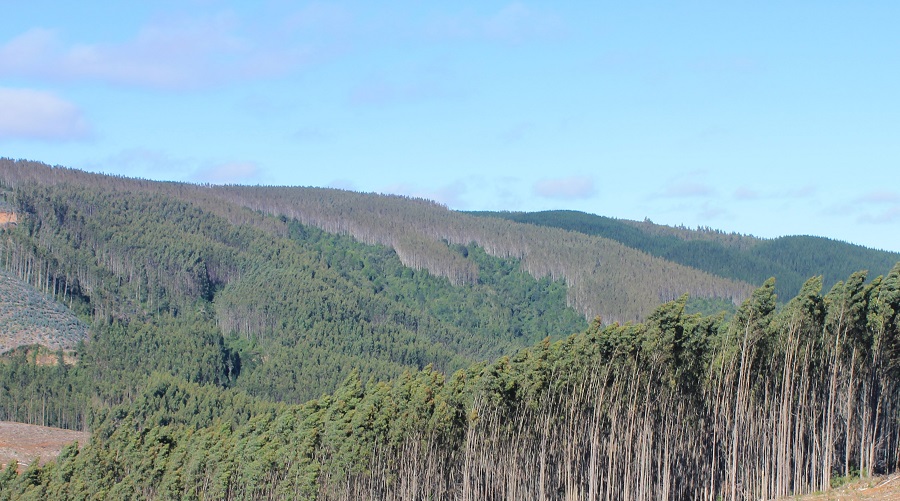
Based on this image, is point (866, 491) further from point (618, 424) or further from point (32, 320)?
point (32, 320)

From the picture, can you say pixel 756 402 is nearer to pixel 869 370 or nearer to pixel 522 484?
pixel 869 370

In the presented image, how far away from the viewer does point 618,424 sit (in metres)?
63.4

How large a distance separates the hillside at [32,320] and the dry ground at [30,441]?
109 ft

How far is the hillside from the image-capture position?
160750 millimetres

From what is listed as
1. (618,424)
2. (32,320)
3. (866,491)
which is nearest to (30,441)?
(32,320)

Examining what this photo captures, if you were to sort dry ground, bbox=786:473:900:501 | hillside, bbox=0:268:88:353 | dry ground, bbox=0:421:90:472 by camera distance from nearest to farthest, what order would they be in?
dry ground, bbox=786:473:900:501, dry ground, bbox=0:421:90:472, hillside, bbox=0:268:88:353

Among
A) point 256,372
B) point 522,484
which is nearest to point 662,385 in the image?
point 522,484

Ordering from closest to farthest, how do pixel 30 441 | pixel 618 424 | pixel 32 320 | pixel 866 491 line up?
pixel 866 491
pixel 618 424
pixel 30 441
pixel 32 320

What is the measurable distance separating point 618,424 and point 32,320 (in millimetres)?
125649

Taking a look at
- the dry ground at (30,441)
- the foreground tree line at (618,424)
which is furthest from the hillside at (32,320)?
the foreground tree line at (618,424)

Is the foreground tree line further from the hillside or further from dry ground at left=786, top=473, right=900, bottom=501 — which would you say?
the hillside

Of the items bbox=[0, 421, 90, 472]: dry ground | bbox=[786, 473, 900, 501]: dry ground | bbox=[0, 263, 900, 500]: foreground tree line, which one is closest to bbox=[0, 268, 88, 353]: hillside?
bbox=[0, 421, 90, 472]: dry ground

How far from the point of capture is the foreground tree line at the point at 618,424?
184 feet

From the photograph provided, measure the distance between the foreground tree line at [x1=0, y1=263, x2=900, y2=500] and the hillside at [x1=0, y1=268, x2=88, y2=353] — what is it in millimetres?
82683
